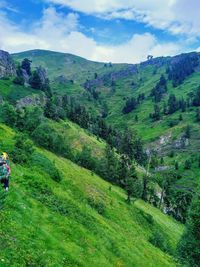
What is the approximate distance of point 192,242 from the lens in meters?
43.0

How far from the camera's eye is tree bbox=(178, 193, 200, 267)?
1666 inches

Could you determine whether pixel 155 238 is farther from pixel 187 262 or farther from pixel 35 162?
pixel 35 162

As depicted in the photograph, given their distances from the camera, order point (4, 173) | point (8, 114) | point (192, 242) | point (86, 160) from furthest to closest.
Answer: point (86, 160)
point (8, 114)
point (192, 242)
point (4, 173)

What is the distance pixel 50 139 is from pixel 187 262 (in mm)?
56672

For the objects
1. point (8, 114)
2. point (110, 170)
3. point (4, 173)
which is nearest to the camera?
point (4, 173)

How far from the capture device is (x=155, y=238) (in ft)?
206

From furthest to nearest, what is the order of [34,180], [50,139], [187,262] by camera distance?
[50,139] < [187,262] < [34,180]

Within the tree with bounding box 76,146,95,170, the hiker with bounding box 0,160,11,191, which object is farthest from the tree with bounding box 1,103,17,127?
the hiker with bounding box 0,160,11,191

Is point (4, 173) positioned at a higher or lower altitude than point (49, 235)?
higher

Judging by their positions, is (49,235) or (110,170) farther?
(110,170)

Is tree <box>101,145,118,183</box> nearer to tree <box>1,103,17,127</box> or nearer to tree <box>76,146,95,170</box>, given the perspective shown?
tree <box>76,146,95,170</box>

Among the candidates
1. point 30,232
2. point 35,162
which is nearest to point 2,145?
point 35,162

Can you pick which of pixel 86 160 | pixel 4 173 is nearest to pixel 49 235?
pixel 4 173

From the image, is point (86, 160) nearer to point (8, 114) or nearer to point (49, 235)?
point (8, 114)
